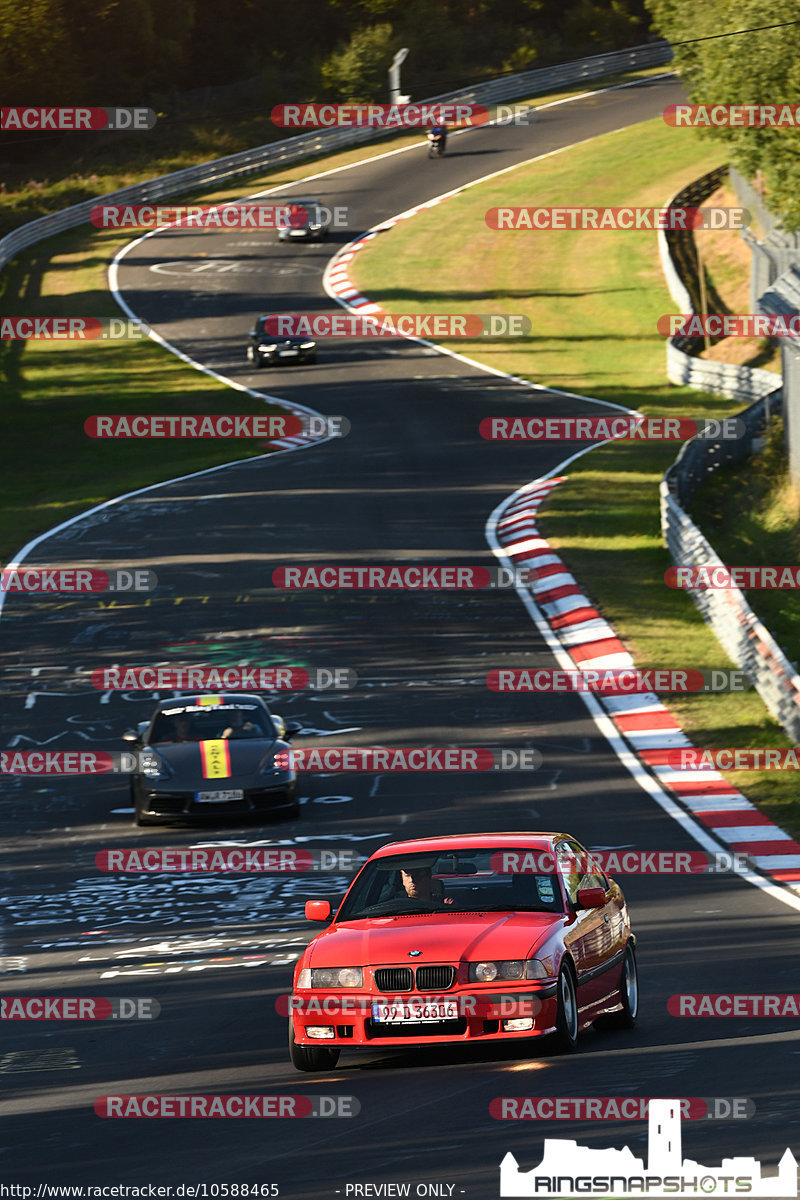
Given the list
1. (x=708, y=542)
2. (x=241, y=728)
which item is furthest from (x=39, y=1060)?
(x=708, y=542)

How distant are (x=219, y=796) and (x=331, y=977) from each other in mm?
8217

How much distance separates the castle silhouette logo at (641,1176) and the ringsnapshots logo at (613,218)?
5578cm

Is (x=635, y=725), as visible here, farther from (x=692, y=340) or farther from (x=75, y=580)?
(x=692, y=340)

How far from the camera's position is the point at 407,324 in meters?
53.7

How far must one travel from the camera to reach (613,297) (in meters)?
55.7

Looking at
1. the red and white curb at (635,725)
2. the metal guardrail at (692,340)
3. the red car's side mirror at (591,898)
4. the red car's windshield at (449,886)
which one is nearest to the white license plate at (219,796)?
the red and white curb at (635,725)

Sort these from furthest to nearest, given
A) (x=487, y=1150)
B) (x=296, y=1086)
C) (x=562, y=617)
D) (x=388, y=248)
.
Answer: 1. (x=388, y=248)
2. (x=562, y=617)
3. (x=296, y=1086)
4. (x=487, y=1150)

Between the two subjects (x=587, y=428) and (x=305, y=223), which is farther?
(x=305, y=223)

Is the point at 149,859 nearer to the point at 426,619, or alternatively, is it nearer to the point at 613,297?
the point at 426,619

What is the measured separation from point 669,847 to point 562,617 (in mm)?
9932

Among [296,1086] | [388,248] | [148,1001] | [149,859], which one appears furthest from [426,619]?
[388,248]

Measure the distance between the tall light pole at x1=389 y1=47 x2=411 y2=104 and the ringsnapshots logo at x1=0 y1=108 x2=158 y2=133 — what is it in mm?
10727

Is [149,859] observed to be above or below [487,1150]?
below

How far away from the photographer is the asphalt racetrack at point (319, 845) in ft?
A: 26.2
